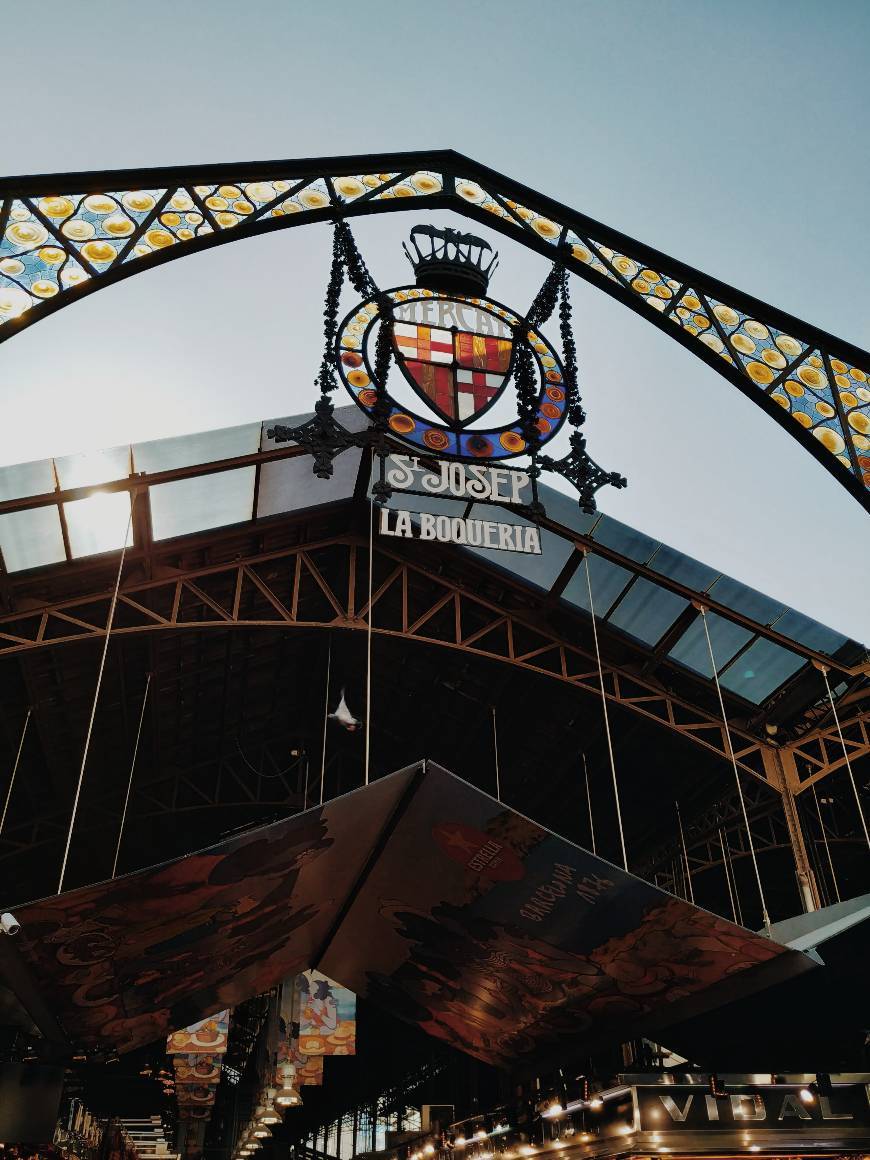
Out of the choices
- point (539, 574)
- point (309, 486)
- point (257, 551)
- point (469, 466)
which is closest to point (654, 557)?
point (539, 574)

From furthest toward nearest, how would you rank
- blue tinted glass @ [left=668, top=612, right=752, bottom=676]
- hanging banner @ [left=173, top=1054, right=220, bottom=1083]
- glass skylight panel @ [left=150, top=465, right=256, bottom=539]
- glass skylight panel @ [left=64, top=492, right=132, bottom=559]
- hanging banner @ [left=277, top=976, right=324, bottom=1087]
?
hanging banner @ [left=173, top=1054, right=220, bottom=1083], blue tinted glass @ [left=668, top=612, right=752, bottom=676], hanging banner @ [left=277, top=976, right=324, bottom=1087], glass skylight panel @ [left=150, top=465, right=256, bottom=539], glass skylight panel @ [left=64, top=492, right=132, bottom=559]

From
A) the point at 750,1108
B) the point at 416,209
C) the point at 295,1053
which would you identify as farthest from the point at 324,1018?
the point at 416,209

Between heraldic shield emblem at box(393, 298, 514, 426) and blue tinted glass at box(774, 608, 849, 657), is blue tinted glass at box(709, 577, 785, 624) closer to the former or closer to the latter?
blue tinted glass at box(774, 608, 849, 657)

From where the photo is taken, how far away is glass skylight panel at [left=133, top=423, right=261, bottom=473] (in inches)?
420

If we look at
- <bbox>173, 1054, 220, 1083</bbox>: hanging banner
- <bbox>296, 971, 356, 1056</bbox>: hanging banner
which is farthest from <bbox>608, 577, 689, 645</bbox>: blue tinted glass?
<bbox>173, 1054, 220, 1083</bbox>: hanging banner

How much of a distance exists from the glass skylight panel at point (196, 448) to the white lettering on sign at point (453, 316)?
6.05 metres

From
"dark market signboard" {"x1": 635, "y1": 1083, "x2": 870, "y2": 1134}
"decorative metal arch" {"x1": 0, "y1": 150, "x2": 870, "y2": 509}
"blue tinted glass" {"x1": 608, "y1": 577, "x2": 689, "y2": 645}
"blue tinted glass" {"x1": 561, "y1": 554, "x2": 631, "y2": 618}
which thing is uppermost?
Result: "blue tinted glass" {"x1": 561, "y1": 554, "x2": 631, "y2": 618}

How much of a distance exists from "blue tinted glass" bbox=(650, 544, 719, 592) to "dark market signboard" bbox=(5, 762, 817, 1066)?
6.69 meters

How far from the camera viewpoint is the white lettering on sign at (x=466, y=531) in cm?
524

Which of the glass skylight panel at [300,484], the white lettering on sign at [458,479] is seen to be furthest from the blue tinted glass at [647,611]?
the white lettering on sign at [458,479]

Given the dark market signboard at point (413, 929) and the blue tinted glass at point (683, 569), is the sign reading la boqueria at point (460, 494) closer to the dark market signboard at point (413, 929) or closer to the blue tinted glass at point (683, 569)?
the dark market signboard at point (413, 929)

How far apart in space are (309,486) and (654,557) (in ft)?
17.9

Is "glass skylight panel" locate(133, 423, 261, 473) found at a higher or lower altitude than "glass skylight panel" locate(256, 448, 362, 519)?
lower

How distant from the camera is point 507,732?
16922 mm
